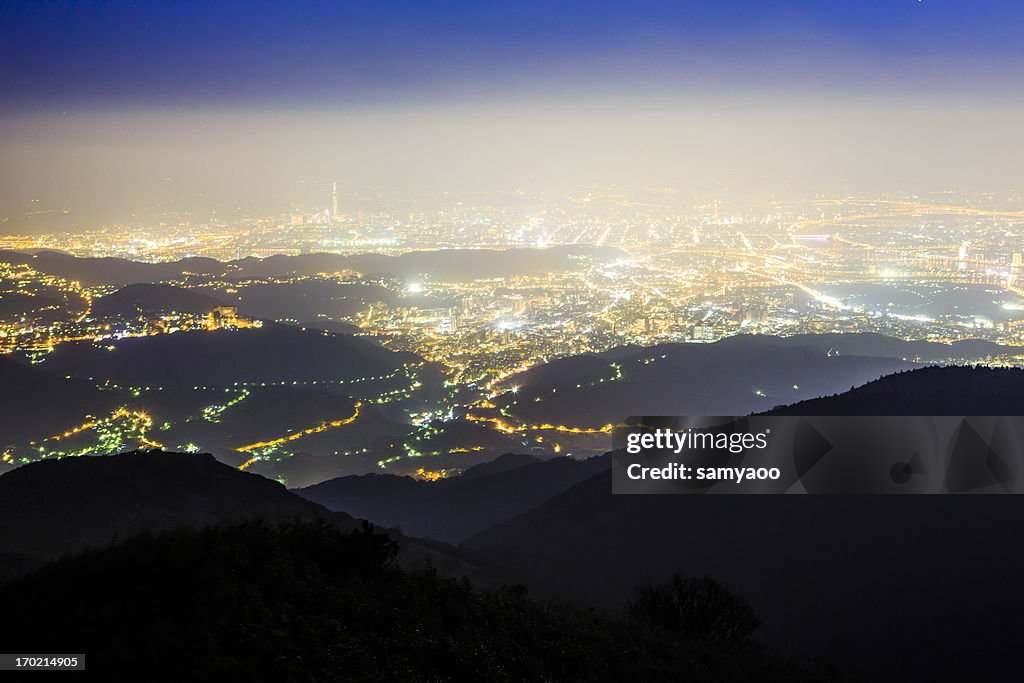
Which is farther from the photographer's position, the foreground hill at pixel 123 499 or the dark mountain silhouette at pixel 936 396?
the dark mountain silhouette at pixel 936 396

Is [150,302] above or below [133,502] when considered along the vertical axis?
above

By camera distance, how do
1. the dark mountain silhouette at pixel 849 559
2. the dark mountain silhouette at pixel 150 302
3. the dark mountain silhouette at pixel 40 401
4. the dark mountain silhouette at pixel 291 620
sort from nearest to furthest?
the dark mountain silhouette at pixel 291 620 → the dark mountain silhouette at pixel 849 559 → the dark mountain silhouette at pixel 40 401 → the dark mountain silhouette at pixel 150 302

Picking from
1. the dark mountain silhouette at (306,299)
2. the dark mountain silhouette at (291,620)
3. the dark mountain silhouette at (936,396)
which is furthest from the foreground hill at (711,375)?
the dark mountain silhouette at (291,620)

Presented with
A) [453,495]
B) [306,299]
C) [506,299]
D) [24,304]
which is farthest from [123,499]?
[306,299]

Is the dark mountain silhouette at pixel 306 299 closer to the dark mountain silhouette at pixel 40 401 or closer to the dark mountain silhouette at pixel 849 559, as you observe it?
the dark mountain silhouette at pixel 40 401

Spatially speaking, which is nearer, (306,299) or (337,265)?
(306,299)

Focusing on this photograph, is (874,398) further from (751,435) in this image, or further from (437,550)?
(437,550)

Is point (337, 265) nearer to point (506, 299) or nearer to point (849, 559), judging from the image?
point (506, 299)

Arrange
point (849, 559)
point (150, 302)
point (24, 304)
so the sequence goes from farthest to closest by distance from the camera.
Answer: point (150, 302)
point (24, 304)
point (849, 559)
